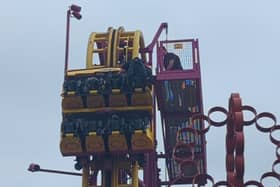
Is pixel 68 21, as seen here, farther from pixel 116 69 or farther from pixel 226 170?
pixel 226 170

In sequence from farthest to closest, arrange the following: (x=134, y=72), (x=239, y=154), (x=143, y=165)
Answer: (x=143, y=165) → (x=134, y=72) → (x=239, y=154)

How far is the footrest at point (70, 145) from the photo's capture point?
104ft

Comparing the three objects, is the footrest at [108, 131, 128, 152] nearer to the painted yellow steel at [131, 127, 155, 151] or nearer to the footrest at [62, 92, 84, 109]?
the painted yellow steel at [131, 127, 155, 151]

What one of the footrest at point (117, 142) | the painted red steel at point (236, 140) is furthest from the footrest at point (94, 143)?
the painted red steel at point (236, 140)

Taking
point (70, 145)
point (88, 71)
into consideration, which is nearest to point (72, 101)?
point (88, 71)

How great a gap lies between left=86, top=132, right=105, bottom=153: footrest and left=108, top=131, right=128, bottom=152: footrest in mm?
299

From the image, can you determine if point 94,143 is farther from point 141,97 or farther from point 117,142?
point 141,97

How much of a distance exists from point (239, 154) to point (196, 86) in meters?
13.4

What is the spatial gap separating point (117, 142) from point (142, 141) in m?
0.83

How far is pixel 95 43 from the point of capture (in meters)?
34.6

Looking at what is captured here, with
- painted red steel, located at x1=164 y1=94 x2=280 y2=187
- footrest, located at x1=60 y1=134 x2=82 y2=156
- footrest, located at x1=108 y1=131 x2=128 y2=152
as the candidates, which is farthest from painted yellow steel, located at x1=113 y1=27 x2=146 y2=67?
painted red steel, located at x1=164 y1=94 x2=280 y2=187

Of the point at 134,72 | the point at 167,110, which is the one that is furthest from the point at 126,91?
the point at 167,110

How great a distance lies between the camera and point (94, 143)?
31859mm

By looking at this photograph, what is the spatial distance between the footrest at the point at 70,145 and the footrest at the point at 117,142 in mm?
1072
